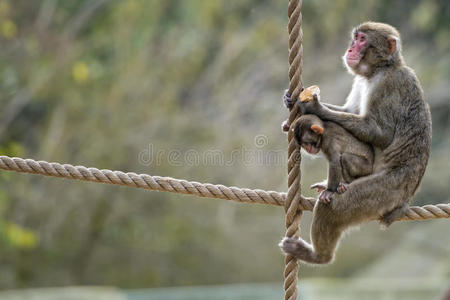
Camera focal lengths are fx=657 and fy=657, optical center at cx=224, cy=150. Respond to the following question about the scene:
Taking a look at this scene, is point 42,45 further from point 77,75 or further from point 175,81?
point 175,81

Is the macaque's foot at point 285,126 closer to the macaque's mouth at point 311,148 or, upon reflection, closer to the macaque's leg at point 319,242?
the macaque's mouth at point 311,148

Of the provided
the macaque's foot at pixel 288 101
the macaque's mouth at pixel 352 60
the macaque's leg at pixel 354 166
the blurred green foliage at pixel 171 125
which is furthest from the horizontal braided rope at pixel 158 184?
the blurred green foliage at pixel 171 125

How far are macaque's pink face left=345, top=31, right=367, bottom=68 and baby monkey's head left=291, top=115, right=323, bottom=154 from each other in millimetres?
592

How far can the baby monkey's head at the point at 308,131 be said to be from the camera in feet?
12.2

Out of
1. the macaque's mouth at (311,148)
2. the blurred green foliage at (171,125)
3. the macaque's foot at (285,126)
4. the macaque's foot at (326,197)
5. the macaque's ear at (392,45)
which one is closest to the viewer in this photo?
the macaque's foot at (326,197)

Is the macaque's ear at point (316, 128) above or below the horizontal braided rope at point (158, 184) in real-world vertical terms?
above

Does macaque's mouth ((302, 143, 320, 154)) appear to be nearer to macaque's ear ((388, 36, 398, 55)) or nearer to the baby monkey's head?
the baby monkey's head

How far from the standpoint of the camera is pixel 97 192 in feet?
43.1

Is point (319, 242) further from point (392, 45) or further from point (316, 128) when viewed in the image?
point (392, 45)

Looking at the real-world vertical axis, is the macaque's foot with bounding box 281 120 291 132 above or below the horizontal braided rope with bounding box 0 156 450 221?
above

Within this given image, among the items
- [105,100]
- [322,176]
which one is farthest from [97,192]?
[322,176]

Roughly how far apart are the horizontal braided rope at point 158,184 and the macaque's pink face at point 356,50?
1.00m

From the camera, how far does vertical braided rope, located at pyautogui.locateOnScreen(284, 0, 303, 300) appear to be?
3.54 metres

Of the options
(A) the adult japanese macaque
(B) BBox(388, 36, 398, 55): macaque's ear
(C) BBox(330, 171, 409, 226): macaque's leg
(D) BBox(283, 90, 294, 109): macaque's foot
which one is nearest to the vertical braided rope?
(D) BBox(283, 90, 294, 109): macaque's foot
